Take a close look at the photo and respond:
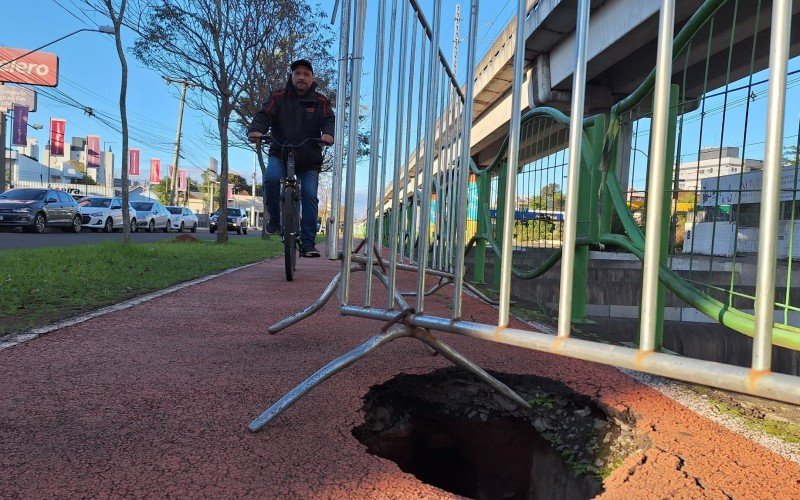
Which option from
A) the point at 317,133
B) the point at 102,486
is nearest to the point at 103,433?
the point at 102,486

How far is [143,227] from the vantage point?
27.2 m

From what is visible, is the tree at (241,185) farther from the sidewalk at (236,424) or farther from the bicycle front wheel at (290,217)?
the sidewalk at (236,424)

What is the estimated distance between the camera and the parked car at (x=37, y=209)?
1678 cm

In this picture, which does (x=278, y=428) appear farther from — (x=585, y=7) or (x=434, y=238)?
(x=434, y=238)

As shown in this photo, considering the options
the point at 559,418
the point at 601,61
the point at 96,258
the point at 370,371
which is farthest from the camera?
the point at 601,61

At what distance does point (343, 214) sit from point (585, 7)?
49.6 inches

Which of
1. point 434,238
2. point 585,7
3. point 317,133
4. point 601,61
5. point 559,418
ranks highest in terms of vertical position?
point 601,61

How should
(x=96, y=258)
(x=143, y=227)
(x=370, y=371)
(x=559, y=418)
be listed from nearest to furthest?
(x=559, y=418) < (x=370, y=371) < (x=96, y=258) < (x=143, y=227)

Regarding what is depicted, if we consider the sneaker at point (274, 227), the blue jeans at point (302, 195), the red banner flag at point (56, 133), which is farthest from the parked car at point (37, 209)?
the red banner flag at point (56, 133)

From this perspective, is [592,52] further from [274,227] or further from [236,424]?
[236,424]

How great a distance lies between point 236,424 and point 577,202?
4.39 feet

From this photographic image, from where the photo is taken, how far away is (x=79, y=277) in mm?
5418

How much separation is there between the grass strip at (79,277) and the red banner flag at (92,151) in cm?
7144

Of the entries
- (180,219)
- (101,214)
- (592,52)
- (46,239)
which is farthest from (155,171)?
(592,52)
